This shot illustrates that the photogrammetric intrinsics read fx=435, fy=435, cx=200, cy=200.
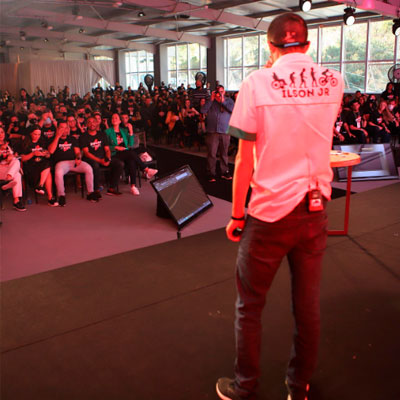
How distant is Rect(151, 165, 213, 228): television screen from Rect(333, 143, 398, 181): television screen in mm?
2513

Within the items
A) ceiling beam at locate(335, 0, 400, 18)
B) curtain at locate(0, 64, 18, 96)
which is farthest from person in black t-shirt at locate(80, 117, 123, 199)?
curtain at locate(0, 64, 18, 96)

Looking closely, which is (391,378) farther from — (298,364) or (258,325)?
(258,325)

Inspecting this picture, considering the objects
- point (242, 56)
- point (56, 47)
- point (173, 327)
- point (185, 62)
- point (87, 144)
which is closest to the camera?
point (173, 327)

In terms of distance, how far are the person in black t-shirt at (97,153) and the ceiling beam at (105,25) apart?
328 inches

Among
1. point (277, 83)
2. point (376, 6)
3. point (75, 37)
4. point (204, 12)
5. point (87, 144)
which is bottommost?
point (87, 144)

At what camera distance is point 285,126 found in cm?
141

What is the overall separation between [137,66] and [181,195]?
21.8m

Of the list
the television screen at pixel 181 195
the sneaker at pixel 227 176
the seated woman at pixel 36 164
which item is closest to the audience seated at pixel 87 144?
the seated woman at pixel 36 164

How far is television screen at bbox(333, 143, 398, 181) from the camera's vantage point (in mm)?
6242

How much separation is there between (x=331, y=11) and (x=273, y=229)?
14616 millimetres

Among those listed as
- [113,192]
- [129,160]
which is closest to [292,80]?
[113,192]

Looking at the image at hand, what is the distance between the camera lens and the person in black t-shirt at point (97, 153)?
573cm

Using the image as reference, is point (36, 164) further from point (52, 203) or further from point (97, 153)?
point (97, 153)

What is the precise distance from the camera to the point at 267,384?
1854mm
